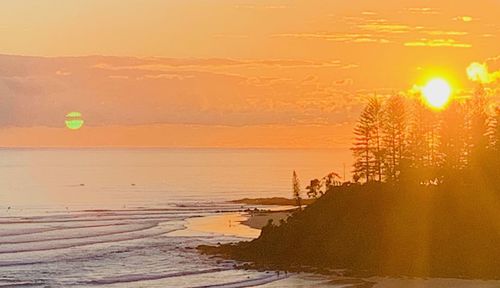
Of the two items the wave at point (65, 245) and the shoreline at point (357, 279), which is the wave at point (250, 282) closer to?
the shoreline at point (357, 279)

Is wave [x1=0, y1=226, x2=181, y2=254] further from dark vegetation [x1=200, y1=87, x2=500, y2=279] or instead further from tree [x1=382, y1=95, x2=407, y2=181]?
tree [x1=382, y1=95, x2=407, y2=181]

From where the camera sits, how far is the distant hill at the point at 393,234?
64.5m

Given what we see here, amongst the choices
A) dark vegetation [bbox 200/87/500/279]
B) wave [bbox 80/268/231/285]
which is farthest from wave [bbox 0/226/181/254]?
wave [bbox 80/268/231/285]

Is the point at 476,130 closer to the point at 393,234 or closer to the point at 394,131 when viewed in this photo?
the point at 394,131

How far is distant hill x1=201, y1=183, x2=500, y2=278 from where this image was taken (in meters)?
64.5

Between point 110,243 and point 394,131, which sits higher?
point 394,131

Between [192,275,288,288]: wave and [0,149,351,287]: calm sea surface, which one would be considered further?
[0,149,351,287]: calm sea surface

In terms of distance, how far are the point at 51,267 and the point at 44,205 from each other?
7482 centimetres

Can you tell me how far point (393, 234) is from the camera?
68375mm

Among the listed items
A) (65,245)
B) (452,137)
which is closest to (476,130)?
(452,137)

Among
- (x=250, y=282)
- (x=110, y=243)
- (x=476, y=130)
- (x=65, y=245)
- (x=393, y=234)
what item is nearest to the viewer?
(x=250, y=282)

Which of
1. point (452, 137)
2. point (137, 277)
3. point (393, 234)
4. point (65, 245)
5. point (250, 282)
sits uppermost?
point (452, 137)

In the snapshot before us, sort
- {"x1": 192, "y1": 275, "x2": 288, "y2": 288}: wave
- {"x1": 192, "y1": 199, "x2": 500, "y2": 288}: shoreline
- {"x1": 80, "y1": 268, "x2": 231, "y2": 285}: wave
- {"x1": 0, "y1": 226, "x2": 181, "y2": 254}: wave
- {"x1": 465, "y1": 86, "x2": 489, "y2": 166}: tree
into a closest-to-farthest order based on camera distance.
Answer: {"x1": 192, "y1": 275, "x2": 288, "y2": 288}: wave → {"x1": 192, "y1": 199, "x2": 500, "y2": 288}: shoreline → {"x1": 80, "y1": 268, "x2": 231, "y2": 285}: wave → {"x1": 0, "y1": 226, "x2": 181, "y2": 254}: wave → {"x1": 465, "y1": 86, "x2": 489, "y2": 166}: tree

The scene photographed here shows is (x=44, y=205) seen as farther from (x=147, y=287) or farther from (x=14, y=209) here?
(x=147, y=287)
